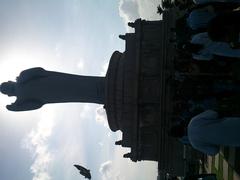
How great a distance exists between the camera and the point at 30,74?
73.0 ft

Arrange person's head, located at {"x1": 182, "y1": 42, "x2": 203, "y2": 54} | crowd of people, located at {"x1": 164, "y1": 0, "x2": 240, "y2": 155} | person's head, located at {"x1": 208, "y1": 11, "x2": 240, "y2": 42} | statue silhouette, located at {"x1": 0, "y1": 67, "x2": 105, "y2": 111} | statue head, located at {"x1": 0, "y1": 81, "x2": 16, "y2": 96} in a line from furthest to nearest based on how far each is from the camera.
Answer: statue head, located at {"x1": 0, "y1": 81, "x2": 16, "y2": 96} < statue silhouette, located at {"x1": 0, "y1": 67, "x2": 105, "y2": 111} < person's head, located at {"x1": 182, "y1": 42, "x2": 203, "y2": 54} < crowd of people, located at {"x1": 164, "y1": 0, "x2": 240, "y2": 155} < person's head, located at {"x1": 208, "y1": 11, "x2": 240, "y2": 42}

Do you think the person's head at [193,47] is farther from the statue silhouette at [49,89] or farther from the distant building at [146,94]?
the statue silhouette at [49,89]

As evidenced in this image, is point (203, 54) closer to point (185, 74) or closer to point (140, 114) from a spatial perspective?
point (185, 74)

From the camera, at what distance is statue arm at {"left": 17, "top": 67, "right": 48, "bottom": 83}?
22219 mm

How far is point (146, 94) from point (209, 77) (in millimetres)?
4725

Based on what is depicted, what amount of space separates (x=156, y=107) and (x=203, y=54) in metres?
6.55

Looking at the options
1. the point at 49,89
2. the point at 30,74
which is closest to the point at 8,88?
the point at 30,74

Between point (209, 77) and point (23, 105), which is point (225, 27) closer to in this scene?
point (209, 77)

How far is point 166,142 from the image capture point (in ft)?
64.1

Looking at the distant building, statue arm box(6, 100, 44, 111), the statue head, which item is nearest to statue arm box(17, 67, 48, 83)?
the statue head

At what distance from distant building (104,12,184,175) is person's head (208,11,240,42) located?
1029 cm

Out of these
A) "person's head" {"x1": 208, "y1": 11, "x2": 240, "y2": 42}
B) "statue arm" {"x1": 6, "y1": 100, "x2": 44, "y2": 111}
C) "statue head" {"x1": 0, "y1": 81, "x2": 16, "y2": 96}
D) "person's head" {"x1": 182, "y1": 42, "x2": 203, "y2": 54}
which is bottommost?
"statue arm" {"x1": 6, "y1": 100, "x2": 44, "y2": 111}

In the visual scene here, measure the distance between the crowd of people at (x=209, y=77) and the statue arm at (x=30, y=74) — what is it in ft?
25.9

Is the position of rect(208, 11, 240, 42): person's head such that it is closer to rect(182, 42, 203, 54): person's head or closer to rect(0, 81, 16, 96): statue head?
rect(182, 42, 203, 54): person's head
